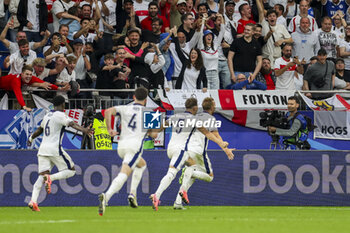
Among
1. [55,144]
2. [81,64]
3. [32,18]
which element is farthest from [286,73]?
[55,144]

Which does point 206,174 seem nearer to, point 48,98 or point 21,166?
point 21,166

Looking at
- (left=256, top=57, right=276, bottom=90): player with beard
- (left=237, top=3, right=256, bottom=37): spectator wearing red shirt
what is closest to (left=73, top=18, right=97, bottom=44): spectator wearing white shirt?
(left=237, top=3, right=256, bottom=37): spectator wearing red shirt

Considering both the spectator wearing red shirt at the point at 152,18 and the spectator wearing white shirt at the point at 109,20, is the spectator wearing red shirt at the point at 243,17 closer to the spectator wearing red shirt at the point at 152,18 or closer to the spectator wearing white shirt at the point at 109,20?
the spectator wearing red shirt at the point at 152,18

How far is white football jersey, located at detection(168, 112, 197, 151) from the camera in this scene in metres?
13.0

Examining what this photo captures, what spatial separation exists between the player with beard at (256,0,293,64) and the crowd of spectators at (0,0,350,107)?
3 cm

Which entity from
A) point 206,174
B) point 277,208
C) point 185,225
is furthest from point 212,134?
point 185,225

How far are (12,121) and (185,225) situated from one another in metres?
7.68

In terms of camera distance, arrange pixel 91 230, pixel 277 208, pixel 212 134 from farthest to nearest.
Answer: pixel 277 208, pixel 212 134, pixel 91 230

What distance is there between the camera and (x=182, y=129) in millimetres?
13266

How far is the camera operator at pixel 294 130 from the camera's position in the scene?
16.3 m

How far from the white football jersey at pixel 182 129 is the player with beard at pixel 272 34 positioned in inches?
283

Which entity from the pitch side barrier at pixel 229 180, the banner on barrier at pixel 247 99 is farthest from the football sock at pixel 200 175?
the banner on barrier at pixel 247 99

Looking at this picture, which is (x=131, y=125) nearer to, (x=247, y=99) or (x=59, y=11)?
(x=247, y=99)

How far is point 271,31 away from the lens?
19.8 meters
